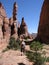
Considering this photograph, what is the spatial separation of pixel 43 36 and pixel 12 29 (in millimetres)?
15806

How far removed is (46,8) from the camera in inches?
1873

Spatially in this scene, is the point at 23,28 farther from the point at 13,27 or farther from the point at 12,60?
the point at 12,60

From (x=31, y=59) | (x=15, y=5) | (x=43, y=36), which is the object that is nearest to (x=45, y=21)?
(x=43, y=36)

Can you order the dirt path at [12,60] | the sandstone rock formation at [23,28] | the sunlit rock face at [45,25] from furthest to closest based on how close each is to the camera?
the sandstone rock formation at [23,28] < the sunlit rock face at [45,25] < the dirt path at [12,60]

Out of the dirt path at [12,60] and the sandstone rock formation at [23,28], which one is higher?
the sandstone rock formation at [23,28]

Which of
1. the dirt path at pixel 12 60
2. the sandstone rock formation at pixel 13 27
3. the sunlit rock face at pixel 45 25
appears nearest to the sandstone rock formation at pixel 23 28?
the sandstone rock formation at pixel 13 27

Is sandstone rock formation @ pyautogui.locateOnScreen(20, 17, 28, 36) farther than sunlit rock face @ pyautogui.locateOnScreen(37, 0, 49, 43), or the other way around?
sandstone rock formation @ pyautogui.locateOnScreen(20, 17, 28, 36)

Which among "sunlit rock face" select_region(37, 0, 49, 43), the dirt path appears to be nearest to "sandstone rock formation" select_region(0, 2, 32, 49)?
"sunlit rock face" select_region(37, 0, 49, 43)

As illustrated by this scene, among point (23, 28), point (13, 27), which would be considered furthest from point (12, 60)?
point (23, 28)

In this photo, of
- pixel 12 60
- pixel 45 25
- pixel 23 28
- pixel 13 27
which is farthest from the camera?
pixel 23 28

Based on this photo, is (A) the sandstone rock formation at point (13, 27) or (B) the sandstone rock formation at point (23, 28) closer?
(A) the sandstone rock formation at point (13, 27)

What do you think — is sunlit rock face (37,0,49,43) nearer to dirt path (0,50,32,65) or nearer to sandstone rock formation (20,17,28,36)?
sandstone rock formation (20,17,28,36)

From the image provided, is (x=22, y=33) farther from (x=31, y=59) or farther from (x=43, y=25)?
(x=31, y=59)

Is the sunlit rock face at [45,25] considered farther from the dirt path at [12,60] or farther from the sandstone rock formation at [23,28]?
the dirt path at [12,60]
